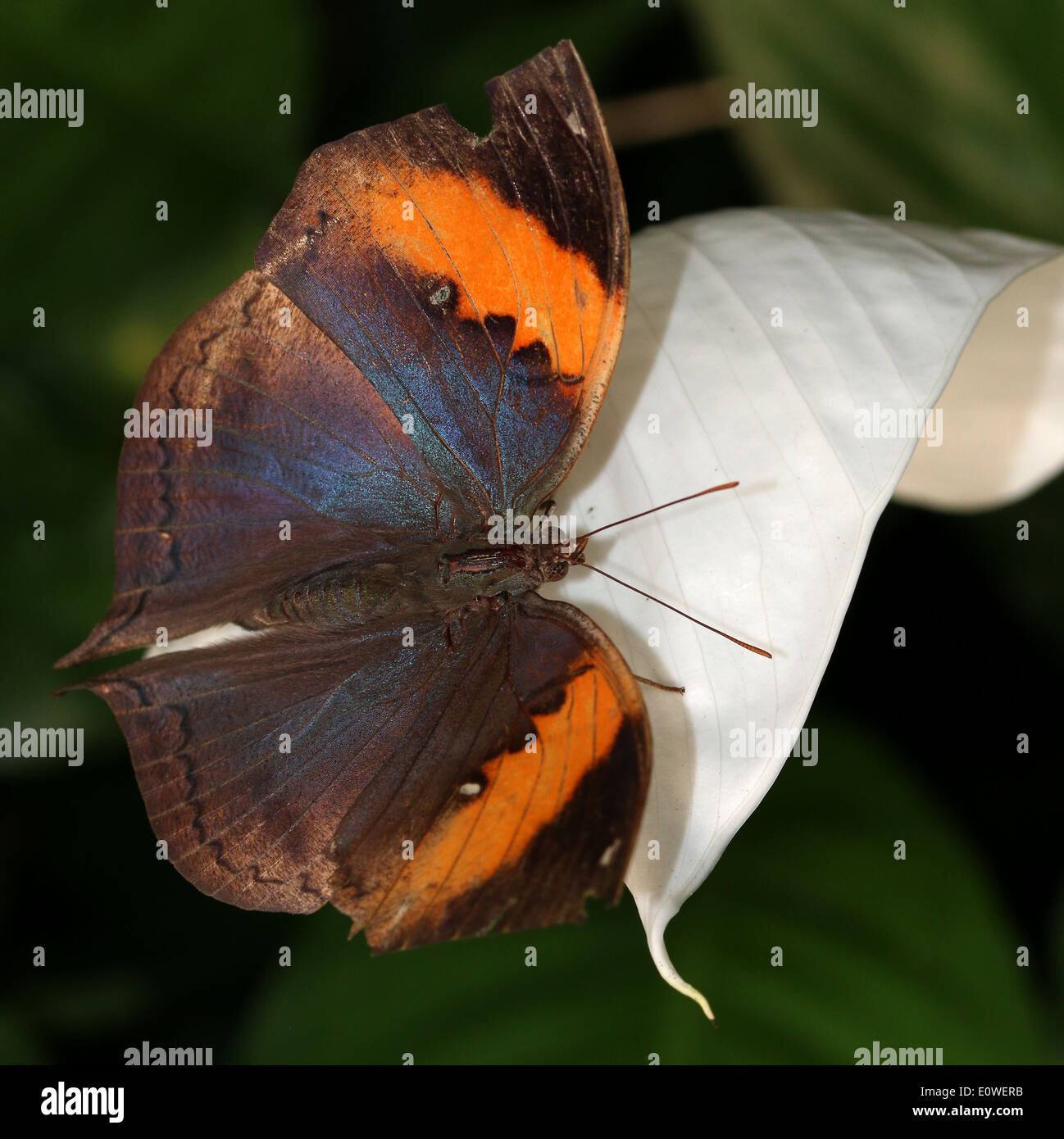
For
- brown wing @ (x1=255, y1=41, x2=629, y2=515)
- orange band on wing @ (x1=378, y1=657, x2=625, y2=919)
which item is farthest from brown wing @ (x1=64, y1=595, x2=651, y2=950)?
brown wing @ (x1=255, y1=41, x2=629, y2=515)

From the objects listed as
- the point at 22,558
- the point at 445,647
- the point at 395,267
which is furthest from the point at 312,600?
the point at 22,558

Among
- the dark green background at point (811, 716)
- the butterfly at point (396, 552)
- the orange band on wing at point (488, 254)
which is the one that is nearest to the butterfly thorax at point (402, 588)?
→ the butterfly at point (396, 552)

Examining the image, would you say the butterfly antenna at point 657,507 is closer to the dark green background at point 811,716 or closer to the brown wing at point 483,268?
the brown wing at point 483,268

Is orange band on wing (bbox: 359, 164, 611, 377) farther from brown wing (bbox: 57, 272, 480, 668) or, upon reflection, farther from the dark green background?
the dark green background

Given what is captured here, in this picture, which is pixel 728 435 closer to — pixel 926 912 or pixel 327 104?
pixel 926 912

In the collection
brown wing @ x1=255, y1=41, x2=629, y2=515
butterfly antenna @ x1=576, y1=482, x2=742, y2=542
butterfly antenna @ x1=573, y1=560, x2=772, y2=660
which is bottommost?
butterfly antenna @ x1=573, y1=560, x2=772, y2=660
